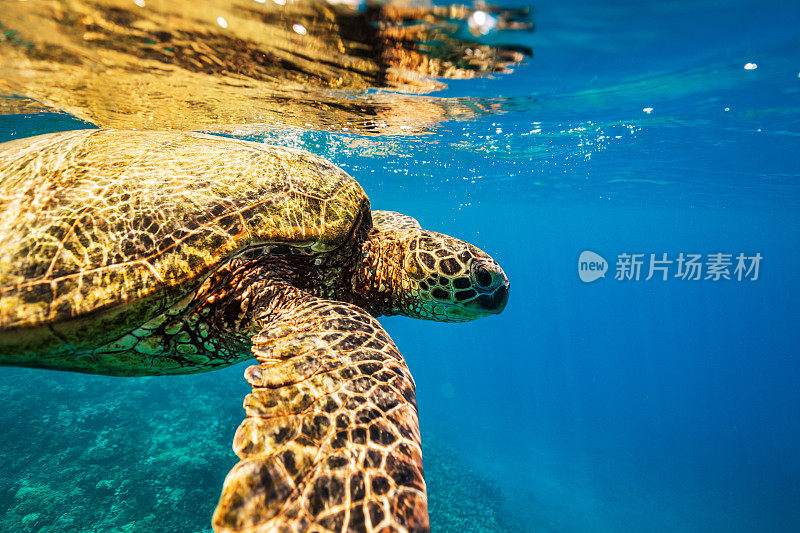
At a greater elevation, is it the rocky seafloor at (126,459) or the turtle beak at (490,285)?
the turtle beak at (490,285)

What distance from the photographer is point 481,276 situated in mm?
3346

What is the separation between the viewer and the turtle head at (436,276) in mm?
3377

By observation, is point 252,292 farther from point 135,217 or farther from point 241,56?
point 241,56

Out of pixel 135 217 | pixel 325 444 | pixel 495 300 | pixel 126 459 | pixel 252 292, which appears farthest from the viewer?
pixel 126 459

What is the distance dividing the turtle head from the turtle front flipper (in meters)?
1.30

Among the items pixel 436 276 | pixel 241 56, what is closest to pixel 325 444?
pixel 436 276

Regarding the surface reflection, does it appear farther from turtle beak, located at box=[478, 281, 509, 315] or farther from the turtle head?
turtle beak, located at box=[478, 281, 509, 315]

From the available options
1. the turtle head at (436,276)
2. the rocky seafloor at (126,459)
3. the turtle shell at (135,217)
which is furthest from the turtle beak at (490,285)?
the rocky seafloor at (126,459)

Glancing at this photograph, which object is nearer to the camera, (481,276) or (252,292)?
(252,292)

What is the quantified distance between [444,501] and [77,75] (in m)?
A: 14.4

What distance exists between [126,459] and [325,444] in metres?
9.83

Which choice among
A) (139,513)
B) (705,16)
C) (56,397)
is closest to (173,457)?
(139,513)

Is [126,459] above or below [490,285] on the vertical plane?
below

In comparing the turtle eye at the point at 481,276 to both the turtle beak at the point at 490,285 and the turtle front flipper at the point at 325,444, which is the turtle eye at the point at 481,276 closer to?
the turtle beak at the point at 490,285
